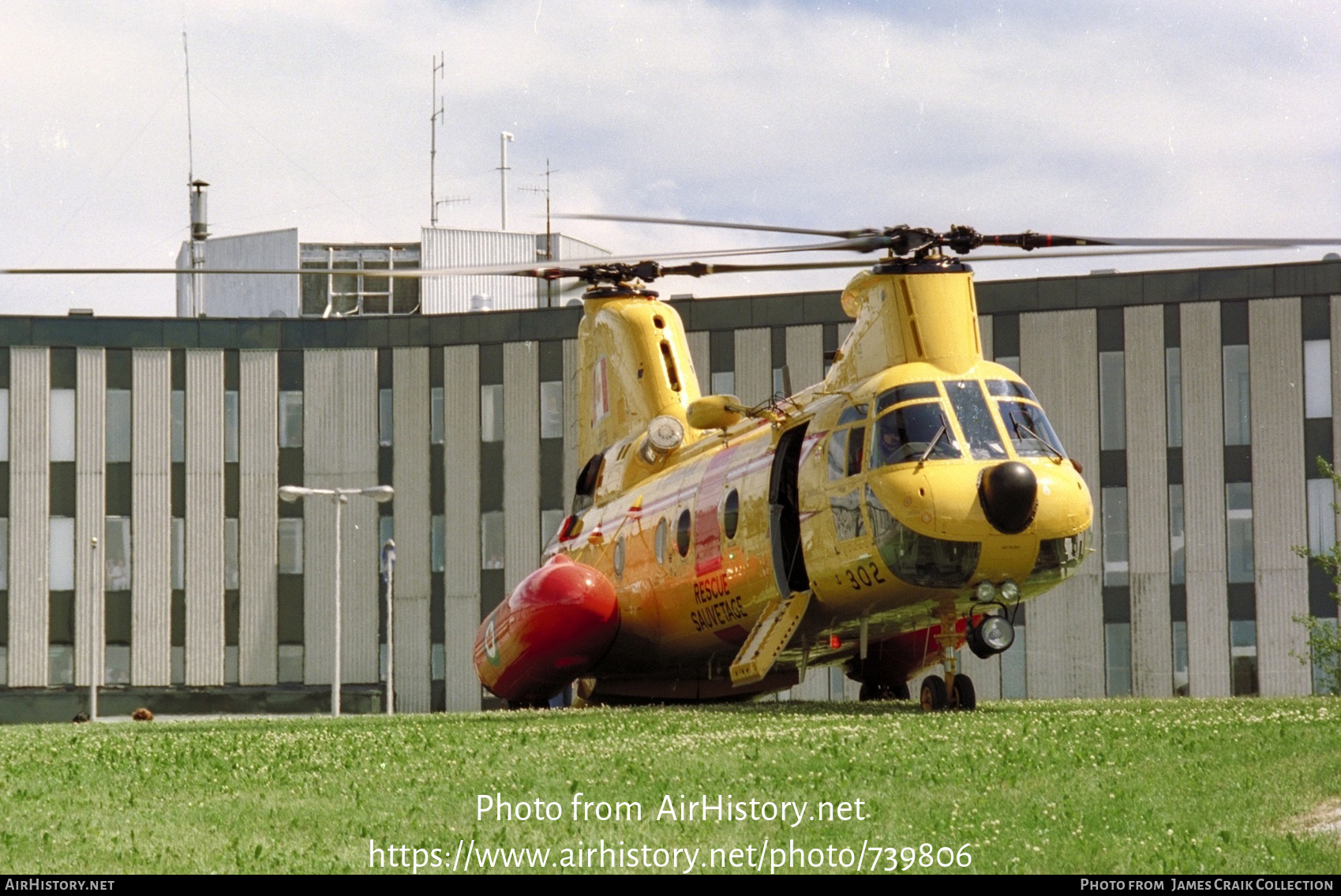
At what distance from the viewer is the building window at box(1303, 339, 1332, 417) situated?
53625 mm

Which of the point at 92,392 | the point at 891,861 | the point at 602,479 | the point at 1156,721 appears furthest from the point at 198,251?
the point at 891,861

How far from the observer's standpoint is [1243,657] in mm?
53438

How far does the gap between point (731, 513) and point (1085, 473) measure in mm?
31890

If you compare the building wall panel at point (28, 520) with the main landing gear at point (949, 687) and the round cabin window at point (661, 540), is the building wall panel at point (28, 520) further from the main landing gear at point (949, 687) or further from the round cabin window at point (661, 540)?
the main landing gear at point (949, 687)

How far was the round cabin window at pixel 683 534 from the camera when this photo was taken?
26.5 m

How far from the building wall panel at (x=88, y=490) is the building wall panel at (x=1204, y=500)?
3740 cm

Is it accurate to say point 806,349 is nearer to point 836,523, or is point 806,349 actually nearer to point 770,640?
point 770,640

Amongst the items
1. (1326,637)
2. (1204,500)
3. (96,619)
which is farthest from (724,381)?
(1326,637)

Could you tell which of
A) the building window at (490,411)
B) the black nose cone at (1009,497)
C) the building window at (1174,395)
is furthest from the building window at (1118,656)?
the black nose cone at (1009,497)

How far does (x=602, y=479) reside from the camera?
Result: 1248 inches

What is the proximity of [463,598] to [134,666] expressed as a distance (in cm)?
1211

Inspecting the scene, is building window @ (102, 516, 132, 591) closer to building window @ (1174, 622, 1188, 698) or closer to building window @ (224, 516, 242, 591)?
building window @ (224, 516, 242, 591)

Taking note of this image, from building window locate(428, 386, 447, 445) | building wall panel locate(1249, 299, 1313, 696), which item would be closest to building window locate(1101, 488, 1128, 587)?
building wall panel locate(1249, 299, 1313, 696)

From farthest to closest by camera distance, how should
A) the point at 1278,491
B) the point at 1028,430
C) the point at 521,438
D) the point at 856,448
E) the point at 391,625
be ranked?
the point at 521,438 < the point at 391,625 < the point at 1278,491 < the point at 856,448 < the point at 1028,430
